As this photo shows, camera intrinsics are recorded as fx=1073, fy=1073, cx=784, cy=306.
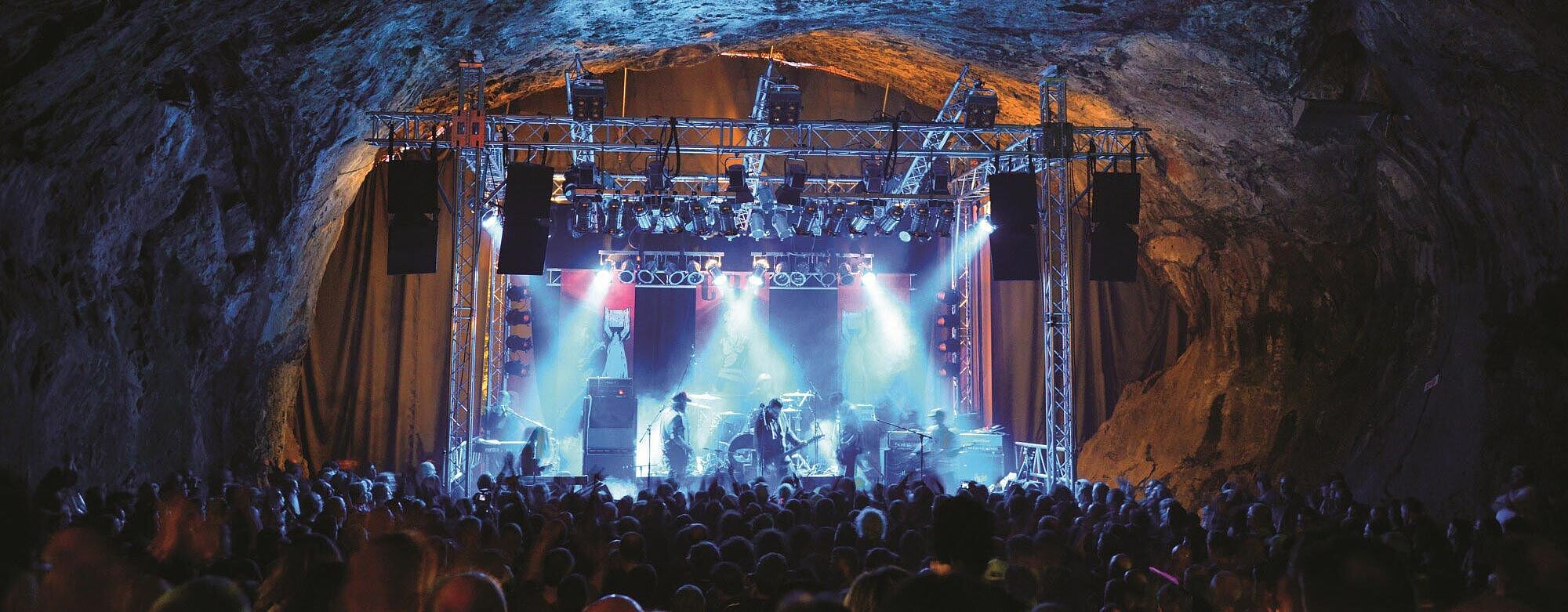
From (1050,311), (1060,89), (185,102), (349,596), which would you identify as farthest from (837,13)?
(349,596)

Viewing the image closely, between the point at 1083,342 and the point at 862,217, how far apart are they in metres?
4.86

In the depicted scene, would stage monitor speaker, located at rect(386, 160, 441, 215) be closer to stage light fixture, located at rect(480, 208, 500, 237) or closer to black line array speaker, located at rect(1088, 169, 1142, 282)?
stage light fixture, located at rect(480, 208, 500, 237)

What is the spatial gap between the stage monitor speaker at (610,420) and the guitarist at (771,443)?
1.87 metres

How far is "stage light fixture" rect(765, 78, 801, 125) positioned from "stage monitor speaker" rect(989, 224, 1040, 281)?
2658 millimetres

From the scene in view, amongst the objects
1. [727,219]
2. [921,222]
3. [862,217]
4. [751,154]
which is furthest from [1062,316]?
[727,219]

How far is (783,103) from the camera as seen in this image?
12180 millimetres

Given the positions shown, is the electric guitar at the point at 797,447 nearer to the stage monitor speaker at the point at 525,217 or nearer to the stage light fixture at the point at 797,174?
the stage light fixture at the point at 797,174

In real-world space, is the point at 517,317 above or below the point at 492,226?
below

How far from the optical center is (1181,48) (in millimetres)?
10500

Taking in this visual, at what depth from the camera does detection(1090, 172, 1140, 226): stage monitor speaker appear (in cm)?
1197

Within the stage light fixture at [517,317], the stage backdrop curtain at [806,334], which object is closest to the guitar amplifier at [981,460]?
the stage backdrop curtain at [806,334]

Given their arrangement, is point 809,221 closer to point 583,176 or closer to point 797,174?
point 797,174

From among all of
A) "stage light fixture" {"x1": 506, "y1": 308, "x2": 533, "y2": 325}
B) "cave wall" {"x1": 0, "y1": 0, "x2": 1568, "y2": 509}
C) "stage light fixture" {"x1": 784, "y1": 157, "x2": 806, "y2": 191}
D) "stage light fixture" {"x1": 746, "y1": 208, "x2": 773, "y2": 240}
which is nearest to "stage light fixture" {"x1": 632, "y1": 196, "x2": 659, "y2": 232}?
"stage light fixture" {"x1": 746, "y1": 208, "x2": 773, "y2": 240}

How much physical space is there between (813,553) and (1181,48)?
23.7 ft
